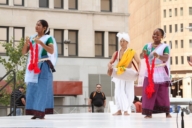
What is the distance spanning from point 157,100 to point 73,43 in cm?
3015

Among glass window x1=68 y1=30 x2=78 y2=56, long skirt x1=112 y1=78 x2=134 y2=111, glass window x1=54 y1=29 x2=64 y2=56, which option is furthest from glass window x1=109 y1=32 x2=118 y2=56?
long skirt x1=112 y1=78 x2=134 y2=111

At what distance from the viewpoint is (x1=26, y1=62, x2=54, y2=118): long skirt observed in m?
12.4

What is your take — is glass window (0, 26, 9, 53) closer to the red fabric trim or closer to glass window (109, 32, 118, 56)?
glass window (109, 32, 118, 56)

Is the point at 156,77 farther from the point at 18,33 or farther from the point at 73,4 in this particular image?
the point at 73,4

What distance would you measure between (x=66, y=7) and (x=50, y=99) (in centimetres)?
3134

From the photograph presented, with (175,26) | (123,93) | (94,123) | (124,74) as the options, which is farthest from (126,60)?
(175,26)

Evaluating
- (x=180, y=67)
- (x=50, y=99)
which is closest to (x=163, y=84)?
(x=50, y=99)

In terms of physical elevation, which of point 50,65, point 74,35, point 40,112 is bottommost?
point 40,112

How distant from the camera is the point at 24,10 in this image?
41969 millimetres

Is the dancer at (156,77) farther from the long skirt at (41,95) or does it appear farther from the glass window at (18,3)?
the glass window at (18,3)

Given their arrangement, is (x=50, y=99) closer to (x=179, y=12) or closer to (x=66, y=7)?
(x=66, y=7)

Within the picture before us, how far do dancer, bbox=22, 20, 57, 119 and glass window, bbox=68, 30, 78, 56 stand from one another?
30.9 meters

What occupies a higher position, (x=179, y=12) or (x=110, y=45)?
(x=179, y=12)

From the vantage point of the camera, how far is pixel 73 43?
43.7 metres
